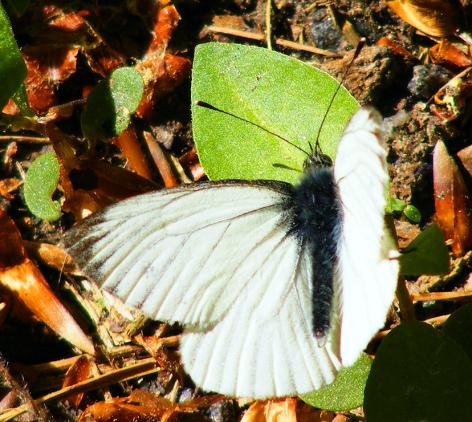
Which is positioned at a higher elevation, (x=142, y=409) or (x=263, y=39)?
(x=263, y=39)

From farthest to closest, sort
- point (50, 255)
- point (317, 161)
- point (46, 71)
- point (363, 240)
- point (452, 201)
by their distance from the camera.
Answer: point (46, 71) → point (50, 255) → point (452, 201) → point (317, 161) → point (363, 240)

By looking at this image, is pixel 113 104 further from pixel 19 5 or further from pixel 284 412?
pixel 284 412

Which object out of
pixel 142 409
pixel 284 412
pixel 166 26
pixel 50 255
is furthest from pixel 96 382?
pixel 166 26

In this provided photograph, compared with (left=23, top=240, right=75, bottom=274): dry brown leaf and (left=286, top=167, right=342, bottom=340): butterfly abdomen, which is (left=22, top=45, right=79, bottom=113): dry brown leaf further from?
(left=286, top=167, right=342, bottom=340): butterfly abdomen

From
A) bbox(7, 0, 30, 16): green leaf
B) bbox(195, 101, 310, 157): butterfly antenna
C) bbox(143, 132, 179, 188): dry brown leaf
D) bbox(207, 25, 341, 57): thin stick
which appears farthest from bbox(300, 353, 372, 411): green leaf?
bbox(7, 0, 30, 16): green leaf

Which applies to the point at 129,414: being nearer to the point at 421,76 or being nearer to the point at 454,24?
the point at 421,76

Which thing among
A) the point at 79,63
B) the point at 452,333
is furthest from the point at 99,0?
the point at 452,333
